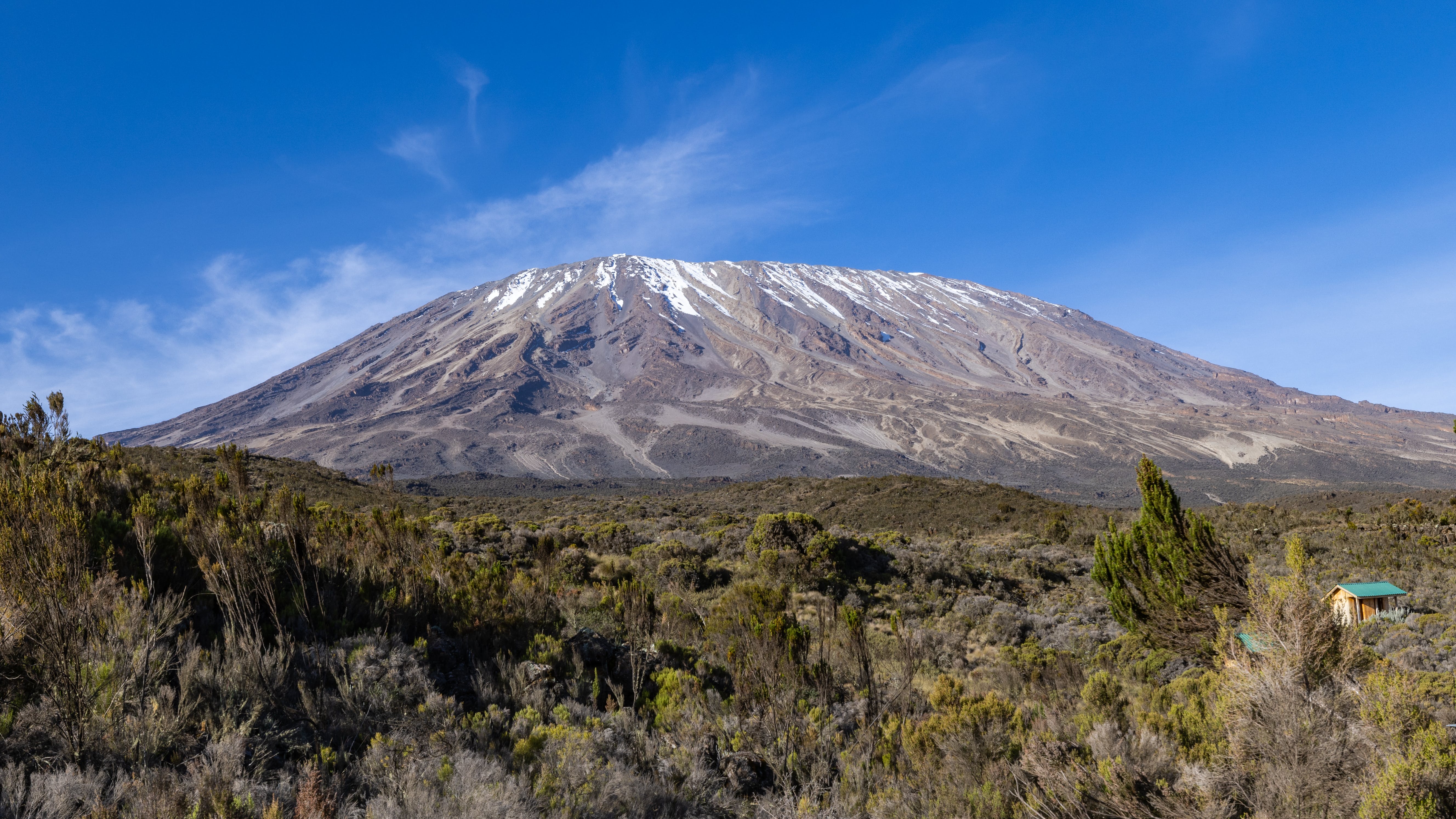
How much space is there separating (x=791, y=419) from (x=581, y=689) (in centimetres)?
13381

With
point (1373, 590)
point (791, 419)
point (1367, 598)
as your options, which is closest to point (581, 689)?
point (1367, 598)

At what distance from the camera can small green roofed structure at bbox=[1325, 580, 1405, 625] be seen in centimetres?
1112

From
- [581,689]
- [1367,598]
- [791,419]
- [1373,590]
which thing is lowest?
[1367,598]

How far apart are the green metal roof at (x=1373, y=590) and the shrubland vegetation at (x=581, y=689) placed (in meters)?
1.40

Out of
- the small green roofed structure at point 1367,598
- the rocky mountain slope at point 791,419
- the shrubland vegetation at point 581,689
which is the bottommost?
the small green roofed structure at point 1367,598

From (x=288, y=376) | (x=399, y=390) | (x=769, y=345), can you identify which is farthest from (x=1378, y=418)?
(x=288, y=376)

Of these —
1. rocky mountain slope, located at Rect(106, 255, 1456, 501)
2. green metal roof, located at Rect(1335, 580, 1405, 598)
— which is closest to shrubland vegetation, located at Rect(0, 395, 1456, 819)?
green metal roof, located at Rect(1335, 580, 1405, 598)

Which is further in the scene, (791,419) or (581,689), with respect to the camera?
(791,419)

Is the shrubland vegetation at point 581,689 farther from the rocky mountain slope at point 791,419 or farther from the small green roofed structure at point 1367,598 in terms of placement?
the rocky mountain slope at point 791,419

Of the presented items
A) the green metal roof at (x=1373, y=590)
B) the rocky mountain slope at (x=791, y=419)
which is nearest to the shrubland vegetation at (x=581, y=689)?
the green metal roof at (x=1373, y=590)

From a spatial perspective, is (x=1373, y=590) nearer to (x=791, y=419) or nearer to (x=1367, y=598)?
(x=1367, y=598)

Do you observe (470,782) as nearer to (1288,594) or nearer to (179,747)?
(179,747)

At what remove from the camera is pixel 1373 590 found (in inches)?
449

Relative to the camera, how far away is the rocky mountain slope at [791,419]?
10506cm
